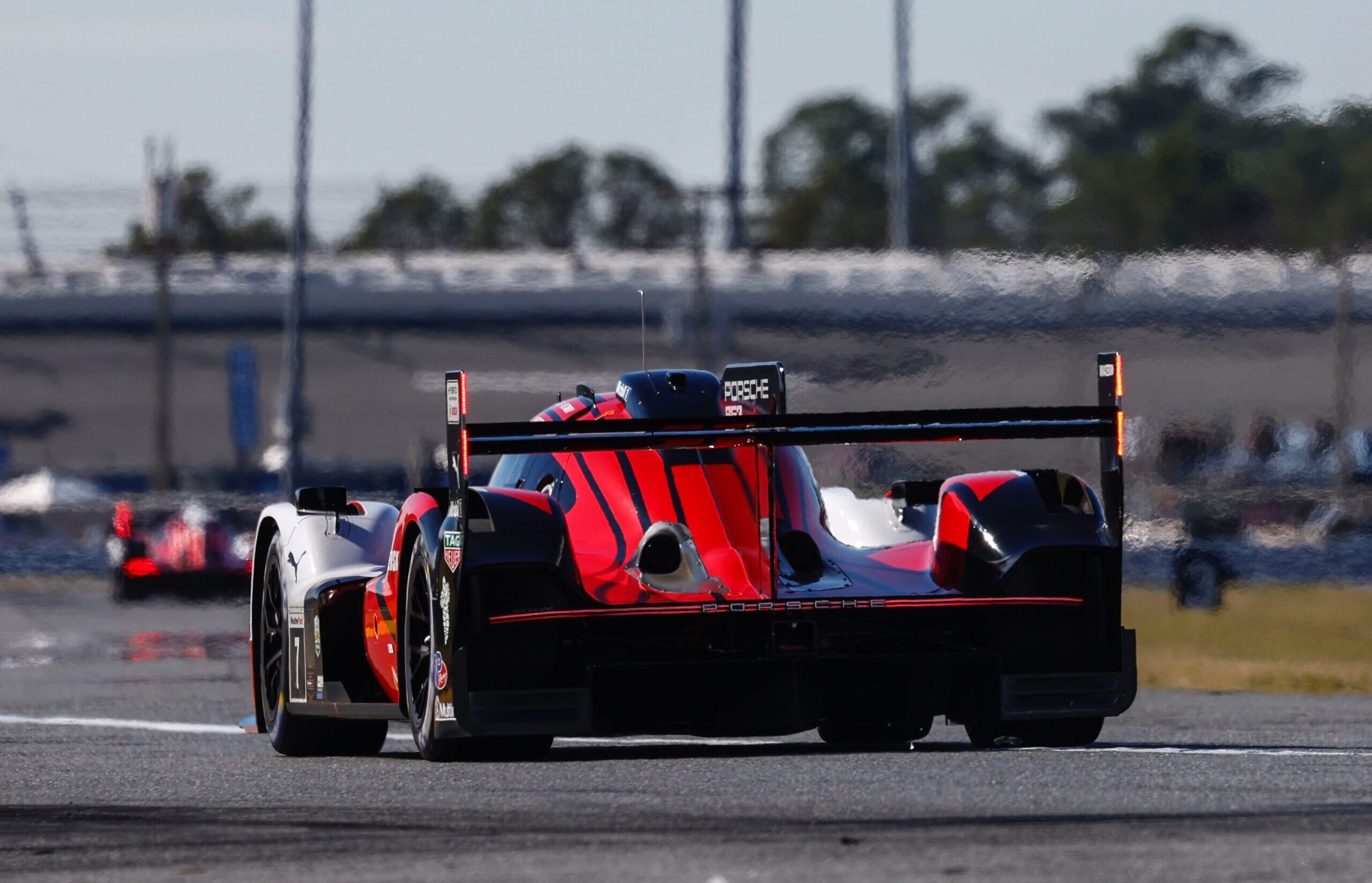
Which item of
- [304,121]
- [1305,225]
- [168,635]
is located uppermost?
[304,121]

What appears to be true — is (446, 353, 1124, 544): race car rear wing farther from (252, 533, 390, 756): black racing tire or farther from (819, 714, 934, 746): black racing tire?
(252, 533, 390, 756): black racing tire

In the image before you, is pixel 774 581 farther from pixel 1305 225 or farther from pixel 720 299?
pixel 720 299

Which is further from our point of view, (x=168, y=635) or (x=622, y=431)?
(x=168, y=635)

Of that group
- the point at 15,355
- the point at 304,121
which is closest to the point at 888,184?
the point at 15,355

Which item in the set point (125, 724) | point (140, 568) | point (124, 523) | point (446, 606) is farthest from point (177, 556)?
point (446, 606)

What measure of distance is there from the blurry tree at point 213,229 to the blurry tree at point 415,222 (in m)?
2.42

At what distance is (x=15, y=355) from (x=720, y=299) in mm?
22553

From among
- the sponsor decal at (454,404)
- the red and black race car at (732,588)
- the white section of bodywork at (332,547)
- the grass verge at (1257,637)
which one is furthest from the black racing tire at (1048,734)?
the grass verge at (1257,637)

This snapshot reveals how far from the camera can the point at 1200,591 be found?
2103cm

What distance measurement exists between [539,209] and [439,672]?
3037 inches

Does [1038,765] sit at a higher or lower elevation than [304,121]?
lower

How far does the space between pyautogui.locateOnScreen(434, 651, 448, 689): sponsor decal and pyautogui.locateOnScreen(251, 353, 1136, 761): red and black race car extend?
0.02 m

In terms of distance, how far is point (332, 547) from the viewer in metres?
10.1

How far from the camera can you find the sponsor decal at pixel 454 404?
847 centimetres
